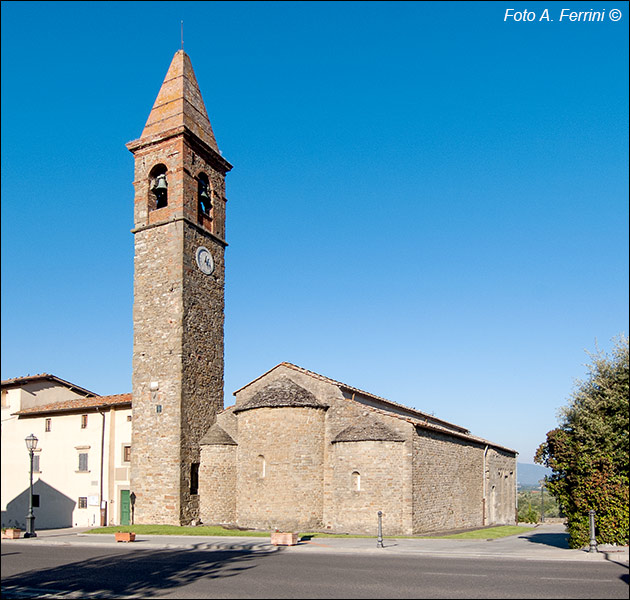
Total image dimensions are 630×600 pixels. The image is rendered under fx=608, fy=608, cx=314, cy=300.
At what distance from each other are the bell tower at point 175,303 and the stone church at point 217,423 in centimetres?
7

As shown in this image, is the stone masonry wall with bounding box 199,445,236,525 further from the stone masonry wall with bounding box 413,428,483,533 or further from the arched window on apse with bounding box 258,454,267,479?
the stone masonry wall with bounding box 413,428,483,533

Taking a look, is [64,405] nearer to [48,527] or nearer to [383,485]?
[48,527]

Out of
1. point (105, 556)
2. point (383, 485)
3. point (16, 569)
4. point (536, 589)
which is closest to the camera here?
point (536, 589)

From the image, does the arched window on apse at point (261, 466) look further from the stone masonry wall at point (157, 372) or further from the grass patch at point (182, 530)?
the stone masonry wall at point (157, 372)

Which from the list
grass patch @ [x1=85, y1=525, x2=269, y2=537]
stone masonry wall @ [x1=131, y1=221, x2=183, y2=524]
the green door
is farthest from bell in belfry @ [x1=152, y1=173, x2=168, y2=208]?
grass patch @ [x1=85, y1=525, x2=269, y2=537]

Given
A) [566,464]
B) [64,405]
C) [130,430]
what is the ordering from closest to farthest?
[566,464] → [130,430] → [64,405]

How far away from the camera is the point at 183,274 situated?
29531 mm

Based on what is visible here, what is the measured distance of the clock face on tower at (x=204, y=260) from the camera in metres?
30.9

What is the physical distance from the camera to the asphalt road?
11461 mm

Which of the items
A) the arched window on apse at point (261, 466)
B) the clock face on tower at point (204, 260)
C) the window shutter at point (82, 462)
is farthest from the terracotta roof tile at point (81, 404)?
the arched window on apse at point (261, 466)

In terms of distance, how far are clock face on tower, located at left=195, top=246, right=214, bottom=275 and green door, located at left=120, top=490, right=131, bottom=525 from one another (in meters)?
12.3

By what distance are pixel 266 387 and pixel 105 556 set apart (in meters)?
12.2

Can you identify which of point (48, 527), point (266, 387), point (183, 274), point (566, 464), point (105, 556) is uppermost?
point (183, 274)

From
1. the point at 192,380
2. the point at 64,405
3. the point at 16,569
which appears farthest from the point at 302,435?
the point at 64,405
